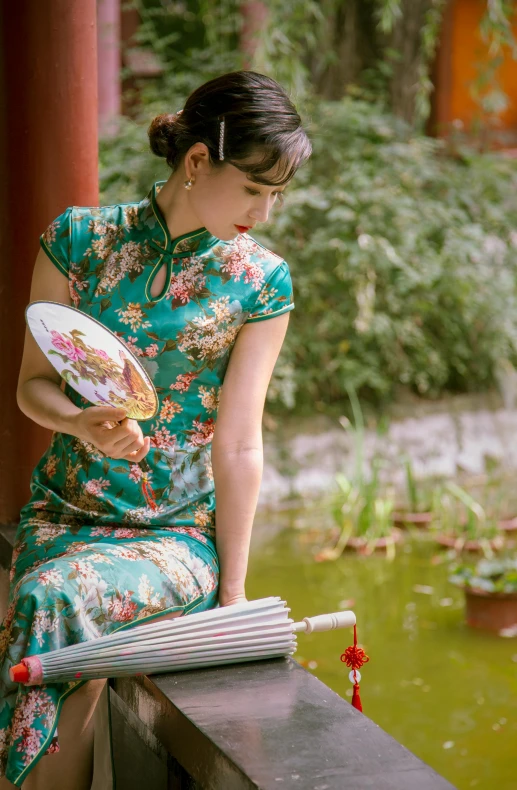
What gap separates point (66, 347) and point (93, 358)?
0.18 feet

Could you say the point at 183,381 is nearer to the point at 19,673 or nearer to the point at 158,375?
the point at 158,375

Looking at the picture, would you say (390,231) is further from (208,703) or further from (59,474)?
(208,703)

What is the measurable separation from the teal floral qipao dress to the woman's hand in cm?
19

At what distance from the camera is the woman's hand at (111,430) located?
1624mm

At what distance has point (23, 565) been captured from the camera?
1765 millimetres

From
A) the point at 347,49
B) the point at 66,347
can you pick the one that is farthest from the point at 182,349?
the point at 347,49

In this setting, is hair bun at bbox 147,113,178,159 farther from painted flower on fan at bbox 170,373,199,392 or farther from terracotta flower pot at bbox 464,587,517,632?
terracotta flower pot at bbox 464,587,517,632

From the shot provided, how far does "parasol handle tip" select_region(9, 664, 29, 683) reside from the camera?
4.88 feet

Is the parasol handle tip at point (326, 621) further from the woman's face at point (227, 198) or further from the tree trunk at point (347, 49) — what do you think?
the tree trunk at point (347, 49)

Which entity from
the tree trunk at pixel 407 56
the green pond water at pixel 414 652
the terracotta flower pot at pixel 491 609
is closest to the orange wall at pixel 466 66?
the tree trunk at pixel 407 56

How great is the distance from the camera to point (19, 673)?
58.6 inches

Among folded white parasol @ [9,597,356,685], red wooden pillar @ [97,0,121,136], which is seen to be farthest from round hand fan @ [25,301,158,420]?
red wooden pillar @ [97,0,121,136]

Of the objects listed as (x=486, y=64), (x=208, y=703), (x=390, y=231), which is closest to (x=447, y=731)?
(x=208, y=703)

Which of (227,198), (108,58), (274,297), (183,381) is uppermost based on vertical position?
(227,198)
